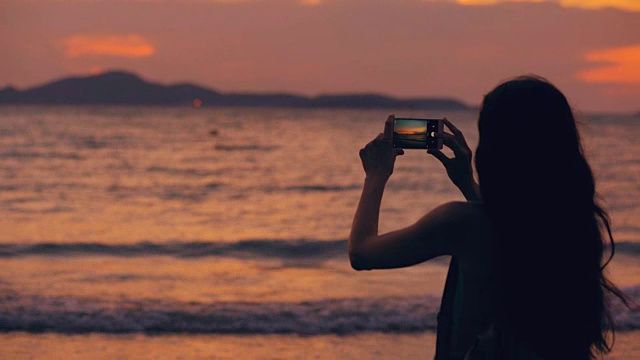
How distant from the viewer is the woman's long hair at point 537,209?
6.82 ft

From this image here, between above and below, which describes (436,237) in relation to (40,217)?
above

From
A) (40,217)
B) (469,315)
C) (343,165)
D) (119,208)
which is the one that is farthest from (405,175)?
(469,315)

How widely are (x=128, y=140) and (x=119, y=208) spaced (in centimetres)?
2831

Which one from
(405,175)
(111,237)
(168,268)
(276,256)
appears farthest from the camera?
(405,175)

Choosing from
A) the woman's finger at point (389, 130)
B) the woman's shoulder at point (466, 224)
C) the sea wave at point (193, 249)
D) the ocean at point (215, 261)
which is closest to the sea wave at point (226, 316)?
the ocean at point (215, 261)

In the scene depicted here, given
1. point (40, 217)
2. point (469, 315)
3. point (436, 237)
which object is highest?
point (436, 237)

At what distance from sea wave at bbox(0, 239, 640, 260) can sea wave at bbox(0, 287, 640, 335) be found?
15.5ft

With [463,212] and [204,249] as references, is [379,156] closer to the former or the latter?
[463,212]

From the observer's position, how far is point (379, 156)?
2285 millimetres

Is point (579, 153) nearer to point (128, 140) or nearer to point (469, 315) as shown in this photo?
point (469, 315)

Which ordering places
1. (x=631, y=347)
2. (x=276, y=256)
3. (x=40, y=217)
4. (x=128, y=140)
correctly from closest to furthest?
1. (x=631, y=347)
2. (x=276, y=256)
3. (x=40, y=217)
4. (x=128, y=140)

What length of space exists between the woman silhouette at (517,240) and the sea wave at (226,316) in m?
6.74

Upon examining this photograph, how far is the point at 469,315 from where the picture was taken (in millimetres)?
2168

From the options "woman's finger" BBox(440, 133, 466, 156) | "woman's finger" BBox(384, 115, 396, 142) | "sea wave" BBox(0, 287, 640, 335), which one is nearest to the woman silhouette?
"woman's finger" BBox(384, 115, 396, 142)
